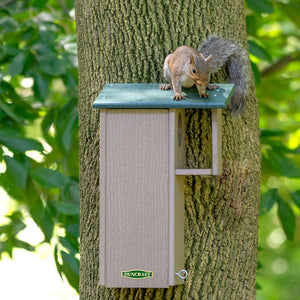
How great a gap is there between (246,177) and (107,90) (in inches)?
26.5

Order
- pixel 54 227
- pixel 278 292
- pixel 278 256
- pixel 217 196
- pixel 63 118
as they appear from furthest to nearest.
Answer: pixel 278 256 → pixel 278 292 → pixel 63 118 → pixel 54 227 → pixel 217 196

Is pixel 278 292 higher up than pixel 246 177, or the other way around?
pixel 246 177

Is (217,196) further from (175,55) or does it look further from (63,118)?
(63,118)

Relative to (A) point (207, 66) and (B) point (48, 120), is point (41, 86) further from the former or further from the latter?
(A) point (207, 66)

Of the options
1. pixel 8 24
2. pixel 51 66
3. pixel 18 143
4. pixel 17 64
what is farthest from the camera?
pixel 8 24

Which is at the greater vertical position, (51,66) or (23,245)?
(51,66)

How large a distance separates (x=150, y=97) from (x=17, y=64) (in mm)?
1228

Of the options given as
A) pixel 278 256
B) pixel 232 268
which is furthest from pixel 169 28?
pixel 278 256

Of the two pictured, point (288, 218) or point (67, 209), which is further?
point (288, 218)

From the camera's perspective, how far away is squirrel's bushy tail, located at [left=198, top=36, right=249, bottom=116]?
217cm

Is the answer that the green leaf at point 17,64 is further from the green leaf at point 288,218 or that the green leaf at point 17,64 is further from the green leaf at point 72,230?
the green leaf at point 288,218

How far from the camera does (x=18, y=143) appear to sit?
266cm

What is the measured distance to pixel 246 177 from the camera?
7.27ft

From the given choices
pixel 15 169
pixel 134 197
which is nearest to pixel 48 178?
pixel 15 169
